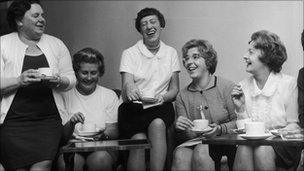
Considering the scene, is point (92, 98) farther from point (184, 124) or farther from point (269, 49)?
point (269, 49)

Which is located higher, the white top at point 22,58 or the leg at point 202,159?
the white top at point 22,58

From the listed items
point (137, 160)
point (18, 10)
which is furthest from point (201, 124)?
point (18, 10)

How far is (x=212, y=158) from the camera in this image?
243cm

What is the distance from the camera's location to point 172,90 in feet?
9.88

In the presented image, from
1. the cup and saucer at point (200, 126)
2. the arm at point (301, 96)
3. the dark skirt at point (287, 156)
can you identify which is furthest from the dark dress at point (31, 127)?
the arm at point (301, 96)

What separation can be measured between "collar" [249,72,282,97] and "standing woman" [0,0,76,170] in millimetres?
946

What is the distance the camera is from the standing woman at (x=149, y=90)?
2.82 metres

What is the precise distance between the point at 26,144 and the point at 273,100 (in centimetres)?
126

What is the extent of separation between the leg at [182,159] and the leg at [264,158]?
39cm

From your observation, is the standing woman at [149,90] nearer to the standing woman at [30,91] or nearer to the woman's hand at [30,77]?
the standing woman at [30,91]

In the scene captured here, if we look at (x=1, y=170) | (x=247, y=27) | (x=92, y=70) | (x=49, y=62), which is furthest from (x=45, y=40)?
(x=247, y=27)

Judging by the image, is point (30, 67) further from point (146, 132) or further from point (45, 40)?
point (146, 132)

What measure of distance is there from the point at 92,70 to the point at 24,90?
0.43 meters

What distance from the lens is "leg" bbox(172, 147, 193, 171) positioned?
2631 millimetres
